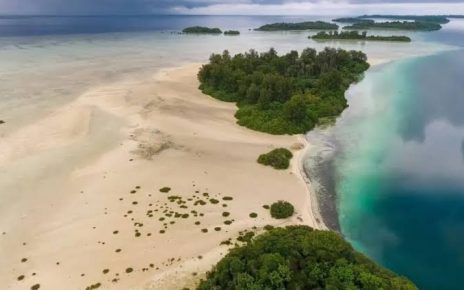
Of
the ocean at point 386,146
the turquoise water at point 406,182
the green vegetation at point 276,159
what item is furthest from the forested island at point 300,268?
the green vegetation at point 276,159

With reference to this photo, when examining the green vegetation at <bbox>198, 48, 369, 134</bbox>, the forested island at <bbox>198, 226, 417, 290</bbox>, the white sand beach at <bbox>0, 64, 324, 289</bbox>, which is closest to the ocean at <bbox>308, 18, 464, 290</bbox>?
the green vegetation at <bbox>198, 48, 369, 134</bbox>

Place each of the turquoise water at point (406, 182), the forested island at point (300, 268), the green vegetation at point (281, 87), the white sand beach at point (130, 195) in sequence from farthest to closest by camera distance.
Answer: the green vegetation at point (281, 87), the turquoise water at point (406, 182), the white sand beach at point (130, 195), the forested island at point (300, 268)

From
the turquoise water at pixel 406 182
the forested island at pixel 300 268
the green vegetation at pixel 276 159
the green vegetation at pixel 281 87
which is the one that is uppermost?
the green vegetation at pixel 281 87

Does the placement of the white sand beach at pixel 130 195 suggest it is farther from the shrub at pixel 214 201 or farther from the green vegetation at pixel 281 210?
the green vegetation at pixel 281 210

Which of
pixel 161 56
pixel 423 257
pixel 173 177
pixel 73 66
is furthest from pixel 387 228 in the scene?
pixel 161 56

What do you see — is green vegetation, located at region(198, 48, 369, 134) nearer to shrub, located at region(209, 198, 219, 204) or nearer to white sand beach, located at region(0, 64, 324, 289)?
white sand beach, located at region(0, 64, 324, 289)

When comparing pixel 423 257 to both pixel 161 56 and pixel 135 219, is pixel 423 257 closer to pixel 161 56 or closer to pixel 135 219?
pixel 135 219

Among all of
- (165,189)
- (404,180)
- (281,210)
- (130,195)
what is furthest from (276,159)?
(130,195)
